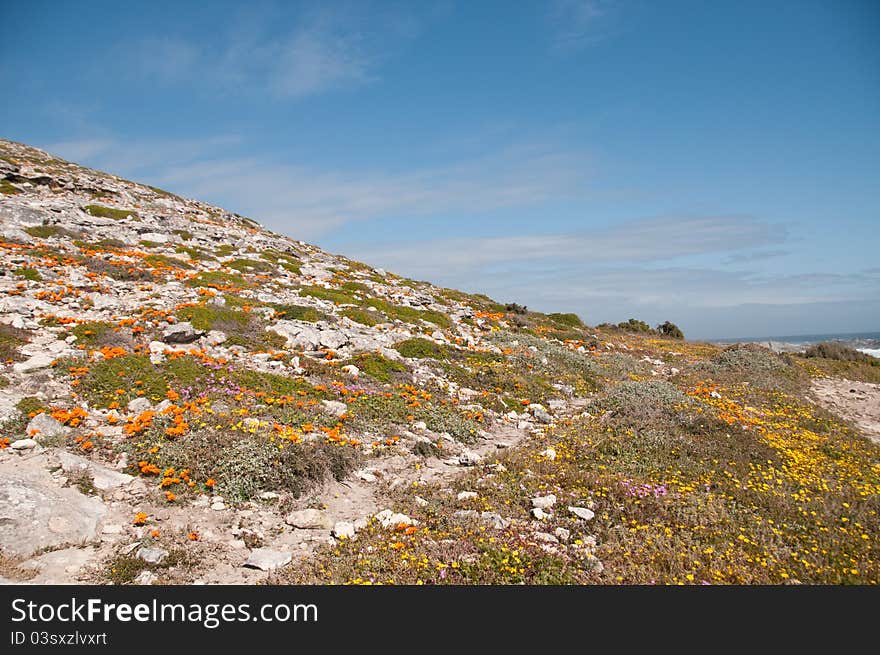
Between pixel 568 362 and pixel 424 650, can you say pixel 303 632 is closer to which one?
pixel 424 650

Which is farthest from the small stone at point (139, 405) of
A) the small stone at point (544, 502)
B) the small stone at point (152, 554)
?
the small stone at point (544, 502)

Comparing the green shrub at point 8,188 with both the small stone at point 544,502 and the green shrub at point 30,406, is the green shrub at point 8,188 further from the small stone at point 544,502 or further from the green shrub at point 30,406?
the small stone at point 544,502

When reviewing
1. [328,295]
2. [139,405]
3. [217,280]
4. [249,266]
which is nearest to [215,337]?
[139,405]

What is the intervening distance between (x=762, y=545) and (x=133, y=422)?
12025 millimetres

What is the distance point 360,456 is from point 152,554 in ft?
14.2

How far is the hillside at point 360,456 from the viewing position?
6.40 metres

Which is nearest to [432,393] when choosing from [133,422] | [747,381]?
A: [133,422]

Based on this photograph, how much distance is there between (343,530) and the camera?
283 inches

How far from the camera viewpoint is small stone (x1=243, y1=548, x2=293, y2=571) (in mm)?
6223

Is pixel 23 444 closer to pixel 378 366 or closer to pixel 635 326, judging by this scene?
pixel 378 366

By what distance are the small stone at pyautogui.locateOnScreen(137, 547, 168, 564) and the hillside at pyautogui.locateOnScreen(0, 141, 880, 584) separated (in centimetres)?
2

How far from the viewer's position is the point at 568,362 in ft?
68.7

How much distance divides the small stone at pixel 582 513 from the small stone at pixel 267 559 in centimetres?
486

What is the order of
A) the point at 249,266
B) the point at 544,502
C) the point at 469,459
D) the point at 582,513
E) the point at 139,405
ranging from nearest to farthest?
the point at 582,513 < the point at 544,502 < the point at 139,405 < the point at 469,459 < the point at 249,266
